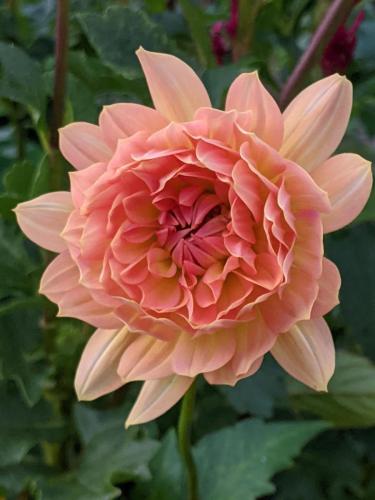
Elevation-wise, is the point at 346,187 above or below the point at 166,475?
above

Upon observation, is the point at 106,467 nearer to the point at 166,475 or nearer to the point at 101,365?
the point at 166,475

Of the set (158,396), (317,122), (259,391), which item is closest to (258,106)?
(317,122)

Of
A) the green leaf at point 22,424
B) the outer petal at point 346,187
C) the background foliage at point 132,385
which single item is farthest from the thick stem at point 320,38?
the green leaf at point 22,424

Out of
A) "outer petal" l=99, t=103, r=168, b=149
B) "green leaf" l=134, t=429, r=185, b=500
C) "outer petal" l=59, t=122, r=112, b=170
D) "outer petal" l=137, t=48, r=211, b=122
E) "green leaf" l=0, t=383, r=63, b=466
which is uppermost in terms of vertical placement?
"outer petal" l=137, t=48, r=211, b=122

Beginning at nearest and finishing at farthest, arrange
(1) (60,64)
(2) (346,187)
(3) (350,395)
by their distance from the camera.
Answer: (2) (346,187) < (1) (60,64) < (3) (350,395)

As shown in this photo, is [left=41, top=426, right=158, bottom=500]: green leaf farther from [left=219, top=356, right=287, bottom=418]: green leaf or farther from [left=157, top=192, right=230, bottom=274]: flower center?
[left=157, top=192, right=230, bottom=274]: flower center

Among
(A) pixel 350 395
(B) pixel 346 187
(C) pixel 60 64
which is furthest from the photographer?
(A) pixel 350 395

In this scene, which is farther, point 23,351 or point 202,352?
point 23,351

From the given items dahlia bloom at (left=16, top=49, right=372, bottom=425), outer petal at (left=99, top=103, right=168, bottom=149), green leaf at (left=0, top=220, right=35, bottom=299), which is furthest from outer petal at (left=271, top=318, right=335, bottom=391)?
green leaf at (left=0, top=220, right=35, bottom=299)
